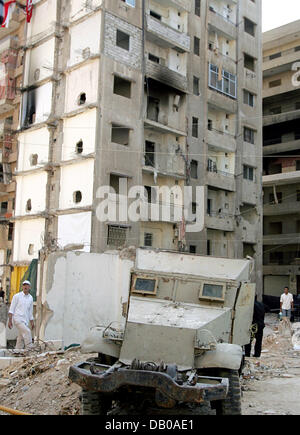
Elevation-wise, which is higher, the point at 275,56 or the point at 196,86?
the point at 275,56

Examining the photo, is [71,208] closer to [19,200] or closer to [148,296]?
[19,200]

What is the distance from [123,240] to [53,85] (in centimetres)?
1081

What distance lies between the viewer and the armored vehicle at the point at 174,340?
655cm

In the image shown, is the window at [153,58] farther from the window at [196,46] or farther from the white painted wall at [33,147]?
the white painted wall at [33,147]

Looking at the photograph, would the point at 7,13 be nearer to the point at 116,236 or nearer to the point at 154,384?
the point at 116,236

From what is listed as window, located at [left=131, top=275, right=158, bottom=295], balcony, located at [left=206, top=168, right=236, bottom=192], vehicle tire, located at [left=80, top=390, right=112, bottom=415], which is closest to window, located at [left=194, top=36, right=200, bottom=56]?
balcony, located at [left=206, top=168, right=236, bottom=192]

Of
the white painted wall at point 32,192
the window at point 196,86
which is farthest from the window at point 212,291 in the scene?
the window at point 196,86

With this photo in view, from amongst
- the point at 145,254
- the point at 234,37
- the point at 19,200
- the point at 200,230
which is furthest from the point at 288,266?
the point at 145,254

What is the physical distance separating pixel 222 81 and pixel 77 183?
1422cm

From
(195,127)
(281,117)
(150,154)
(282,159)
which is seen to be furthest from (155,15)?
(282,159)

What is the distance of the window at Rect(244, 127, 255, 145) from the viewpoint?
37.9 meters

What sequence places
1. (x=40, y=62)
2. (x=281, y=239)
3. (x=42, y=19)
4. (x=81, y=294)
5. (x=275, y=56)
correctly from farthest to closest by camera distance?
1. (x=275, y=56)
2. (x=281, y=239)
3. (x=42, y=19)
4. (x=40, y=62)
5. (x=81, y=294)

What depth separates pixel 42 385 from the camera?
8969 mm

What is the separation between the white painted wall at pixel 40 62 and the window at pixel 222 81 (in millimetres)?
10926
